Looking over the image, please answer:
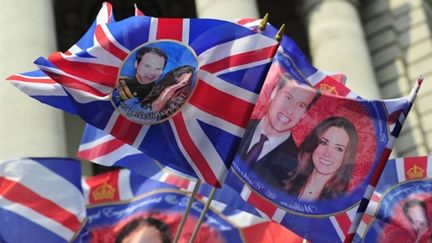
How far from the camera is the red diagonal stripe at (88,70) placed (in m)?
12.9

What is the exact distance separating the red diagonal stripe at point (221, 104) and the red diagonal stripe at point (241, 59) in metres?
0.25

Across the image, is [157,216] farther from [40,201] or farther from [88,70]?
[88,70]

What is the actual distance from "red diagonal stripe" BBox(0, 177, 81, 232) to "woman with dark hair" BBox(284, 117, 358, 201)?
3885 mm

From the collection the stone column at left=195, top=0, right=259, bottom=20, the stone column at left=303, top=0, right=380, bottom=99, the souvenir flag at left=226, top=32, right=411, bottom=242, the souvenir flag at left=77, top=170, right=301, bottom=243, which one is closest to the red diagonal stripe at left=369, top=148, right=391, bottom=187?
the souvenir flag at left=226, top=32, right=411, bottom=242

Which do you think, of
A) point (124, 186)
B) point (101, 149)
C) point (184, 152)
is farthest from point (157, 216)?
point (184, 152)

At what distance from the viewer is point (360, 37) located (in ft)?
83.9

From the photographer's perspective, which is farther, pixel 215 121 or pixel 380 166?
pixel 380 166

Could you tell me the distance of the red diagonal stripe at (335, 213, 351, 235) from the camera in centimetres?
1382

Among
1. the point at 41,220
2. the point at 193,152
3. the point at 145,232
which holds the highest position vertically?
the point at 193,152

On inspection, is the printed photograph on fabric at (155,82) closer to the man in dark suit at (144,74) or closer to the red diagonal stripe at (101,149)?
the man in dark suit at (144,74)

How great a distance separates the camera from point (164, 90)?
41.8ft

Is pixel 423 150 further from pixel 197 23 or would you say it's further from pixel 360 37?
pixel 197 23

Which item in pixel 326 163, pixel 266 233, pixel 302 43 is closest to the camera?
pixel 326 163

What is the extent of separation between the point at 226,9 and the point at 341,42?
3737 millimetres
